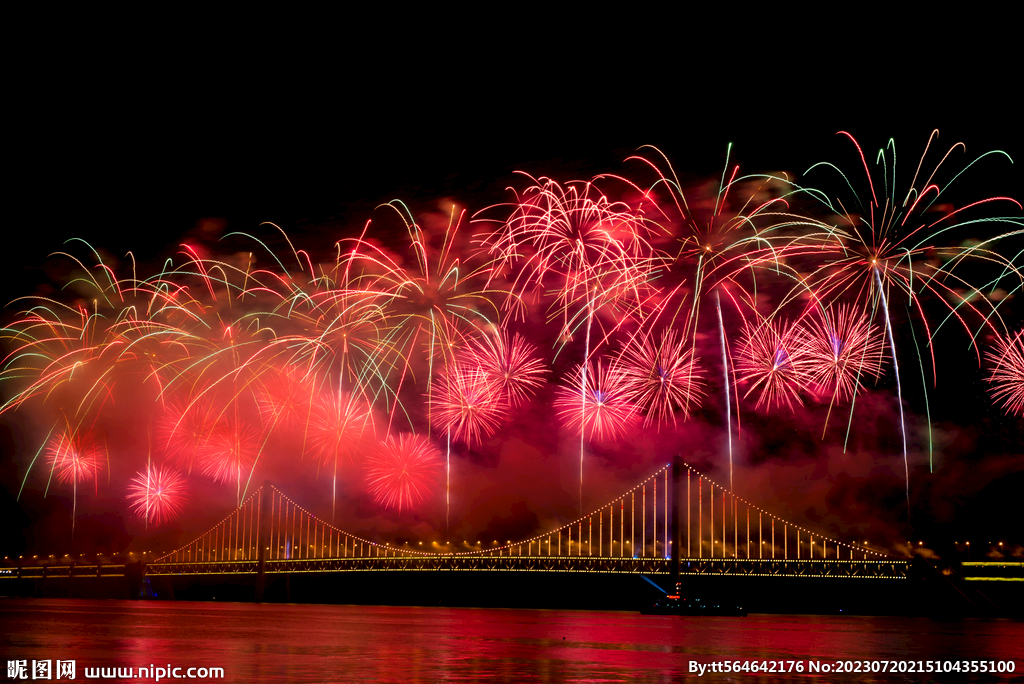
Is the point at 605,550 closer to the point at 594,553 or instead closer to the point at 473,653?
the point at 594,553

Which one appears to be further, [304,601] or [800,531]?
[304,601]

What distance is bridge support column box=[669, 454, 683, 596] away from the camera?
77.9 m

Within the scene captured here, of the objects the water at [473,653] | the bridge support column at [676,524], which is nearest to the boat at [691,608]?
the bridge support column at [676,524]

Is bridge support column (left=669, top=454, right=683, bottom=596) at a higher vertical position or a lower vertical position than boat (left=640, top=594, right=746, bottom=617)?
higher

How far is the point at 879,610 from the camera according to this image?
77.5m

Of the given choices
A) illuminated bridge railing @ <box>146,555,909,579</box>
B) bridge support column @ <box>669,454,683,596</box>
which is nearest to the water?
illuminated bridge railing @ <box>146,555,909,579</box>

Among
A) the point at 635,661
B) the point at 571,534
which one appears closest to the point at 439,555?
the point at 571,534

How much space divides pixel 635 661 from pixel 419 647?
727 centimetres

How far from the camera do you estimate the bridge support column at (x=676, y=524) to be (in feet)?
256

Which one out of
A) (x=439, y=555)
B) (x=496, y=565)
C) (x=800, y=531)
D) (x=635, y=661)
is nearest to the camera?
(x=635, y=661)

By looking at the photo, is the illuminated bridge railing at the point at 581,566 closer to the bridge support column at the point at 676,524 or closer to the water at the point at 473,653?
the bridge support column at the point at 676,524

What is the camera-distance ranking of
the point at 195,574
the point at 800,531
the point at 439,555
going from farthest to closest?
the point at 195,574, the point at 439,555, the point at 800,531

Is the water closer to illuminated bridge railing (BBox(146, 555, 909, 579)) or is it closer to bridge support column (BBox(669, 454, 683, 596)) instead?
illuminated bridge railing (BBox(146, 555, 909, 579))

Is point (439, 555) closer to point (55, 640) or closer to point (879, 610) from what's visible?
point (879, 610)
